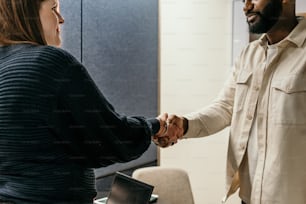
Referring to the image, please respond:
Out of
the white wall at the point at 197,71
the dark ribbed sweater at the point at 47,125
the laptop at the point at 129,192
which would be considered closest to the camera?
the dark ribbed sweater at the point at 47,125

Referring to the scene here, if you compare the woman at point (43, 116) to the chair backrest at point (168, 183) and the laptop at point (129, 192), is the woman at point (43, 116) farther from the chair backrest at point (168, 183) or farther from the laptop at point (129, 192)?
the chair backrest at point (168, 183)

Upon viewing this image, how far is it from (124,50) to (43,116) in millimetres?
1652

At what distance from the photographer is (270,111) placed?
150 cm

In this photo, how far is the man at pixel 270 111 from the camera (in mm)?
1449

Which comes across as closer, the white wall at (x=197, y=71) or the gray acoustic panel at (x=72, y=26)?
the gray acoustic panel at (x=72, y=26)

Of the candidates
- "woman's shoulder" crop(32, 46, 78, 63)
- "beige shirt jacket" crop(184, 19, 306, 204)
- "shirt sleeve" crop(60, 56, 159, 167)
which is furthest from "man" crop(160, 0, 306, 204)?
"woman's shoulder" crop(32, 46, 78, 63)

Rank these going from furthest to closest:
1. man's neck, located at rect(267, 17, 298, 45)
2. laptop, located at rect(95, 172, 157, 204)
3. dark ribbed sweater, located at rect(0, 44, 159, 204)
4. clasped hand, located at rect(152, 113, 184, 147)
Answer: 1. clasped hand, located at rect(152, 113, 184, 147)
2. laptop, located at rect(95, 172, 157, 204)
3. man's neck, located at rect(267, 17, 298, 45)
4. dark ribbed sweater, located at rect(0, 44, 159, 204)

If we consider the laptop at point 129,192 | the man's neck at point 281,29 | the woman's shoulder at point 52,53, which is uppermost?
the man's neck at point 281,29

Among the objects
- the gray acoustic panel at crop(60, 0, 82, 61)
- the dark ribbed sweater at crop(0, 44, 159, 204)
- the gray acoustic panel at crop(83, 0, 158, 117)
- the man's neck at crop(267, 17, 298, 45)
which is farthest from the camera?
Result: the gray acoustic panel at crop(83, 0, 158, 117)

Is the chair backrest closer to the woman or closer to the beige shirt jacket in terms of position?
the beige shirt jacket

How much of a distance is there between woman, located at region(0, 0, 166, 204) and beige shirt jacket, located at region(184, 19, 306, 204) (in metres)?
0.69

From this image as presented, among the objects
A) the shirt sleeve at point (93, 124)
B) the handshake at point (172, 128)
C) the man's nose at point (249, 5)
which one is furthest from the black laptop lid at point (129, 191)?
the man's nose at point (249, 5)

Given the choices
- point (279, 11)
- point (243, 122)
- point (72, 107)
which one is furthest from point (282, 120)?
point (72, 107)

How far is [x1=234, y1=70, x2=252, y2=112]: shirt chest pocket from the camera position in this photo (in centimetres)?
162
